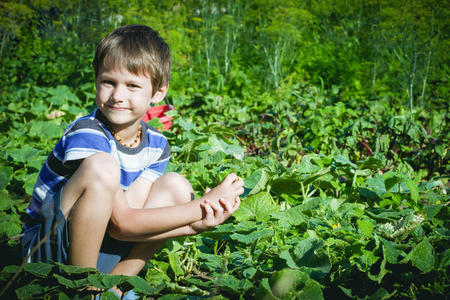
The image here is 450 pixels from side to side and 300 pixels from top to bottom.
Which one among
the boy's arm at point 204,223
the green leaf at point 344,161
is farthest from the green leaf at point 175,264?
the green leaf at point 344,161

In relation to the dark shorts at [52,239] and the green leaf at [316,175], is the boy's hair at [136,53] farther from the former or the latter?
the green leaf at [316,175]

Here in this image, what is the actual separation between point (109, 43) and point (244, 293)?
0.97 metres

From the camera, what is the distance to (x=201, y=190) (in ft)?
6.41

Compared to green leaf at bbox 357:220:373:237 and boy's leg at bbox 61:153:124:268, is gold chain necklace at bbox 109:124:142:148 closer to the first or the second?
boy's leg at bbox 61:153:124:268

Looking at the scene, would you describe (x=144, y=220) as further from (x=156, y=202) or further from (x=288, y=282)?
(x=288, y=282)

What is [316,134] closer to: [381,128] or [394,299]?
[381,128]

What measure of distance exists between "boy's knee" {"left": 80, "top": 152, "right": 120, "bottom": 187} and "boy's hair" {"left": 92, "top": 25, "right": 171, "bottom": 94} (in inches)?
15.4

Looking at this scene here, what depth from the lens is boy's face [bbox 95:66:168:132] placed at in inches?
53.2

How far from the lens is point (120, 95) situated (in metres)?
1.34

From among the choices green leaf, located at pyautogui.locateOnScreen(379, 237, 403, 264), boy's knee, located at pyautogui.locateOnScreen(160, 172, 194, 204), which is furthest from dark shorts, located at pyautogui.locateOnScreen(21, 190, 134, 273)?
green leaf, located at pyautogui.locateOnScreen(379, 237, 403, 264)

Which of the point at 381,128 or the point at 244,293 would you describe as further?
the point at 381,128

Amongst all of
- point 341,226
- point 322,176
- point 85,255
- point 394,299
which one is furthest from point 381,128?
point 85,255

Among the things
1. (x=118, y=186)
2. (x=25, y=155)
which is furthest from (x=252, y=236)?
(x=25, y=155)

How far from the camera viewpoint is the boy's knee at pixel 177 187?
1444 mm
